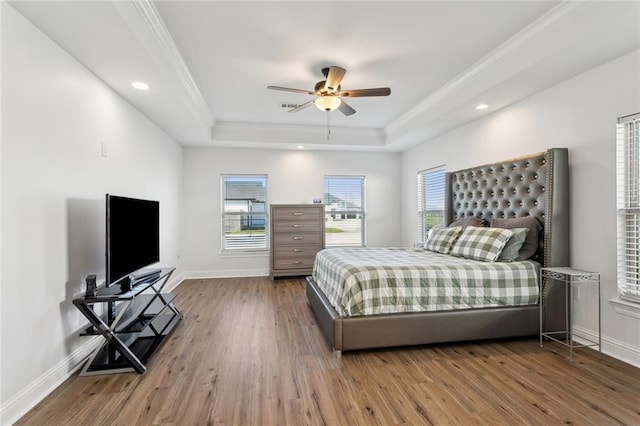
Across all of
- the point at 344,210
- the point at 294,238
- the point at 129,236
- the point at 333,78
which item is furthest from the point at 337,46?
the point at 344,210

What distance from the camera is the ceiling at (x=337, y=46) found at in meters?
2.02

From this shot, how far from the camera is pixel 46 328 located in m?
2.00

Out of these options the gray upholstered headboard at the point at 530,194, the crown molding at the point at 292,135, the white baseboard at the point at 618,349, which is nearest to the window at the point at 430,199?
the gray upholstered headboard at the point at 530,194

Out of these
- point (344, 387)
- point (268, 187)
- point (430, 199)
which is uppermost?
point (268, 187)

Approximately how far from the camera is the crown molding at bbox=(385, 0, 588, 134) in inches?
83.4

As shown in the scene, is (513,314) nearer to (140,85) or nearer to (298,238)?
(298,238)

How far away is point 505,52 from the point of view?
8.73 feet

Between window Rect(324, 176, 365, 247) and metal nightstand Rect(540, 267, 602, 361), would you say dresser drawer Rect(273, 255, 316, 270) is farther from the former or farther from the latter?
metal nightstand Rect(540, 267, 602, 361)

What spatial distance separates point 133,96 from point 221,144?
213cm

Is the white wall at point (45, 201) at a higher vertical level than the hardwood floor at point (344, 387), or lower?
higher

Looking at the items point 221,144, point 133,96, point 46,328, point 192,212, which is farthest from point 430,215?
point 46,328

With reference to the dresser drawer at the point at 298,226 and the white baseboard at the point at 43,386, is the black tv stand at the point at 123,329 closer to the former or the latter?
the white baseboard at the point at 43,386

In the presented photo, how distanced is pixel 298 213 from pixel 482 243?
10.0 ft

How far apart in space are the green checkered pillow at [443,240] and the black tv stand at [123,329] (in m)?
3.11
